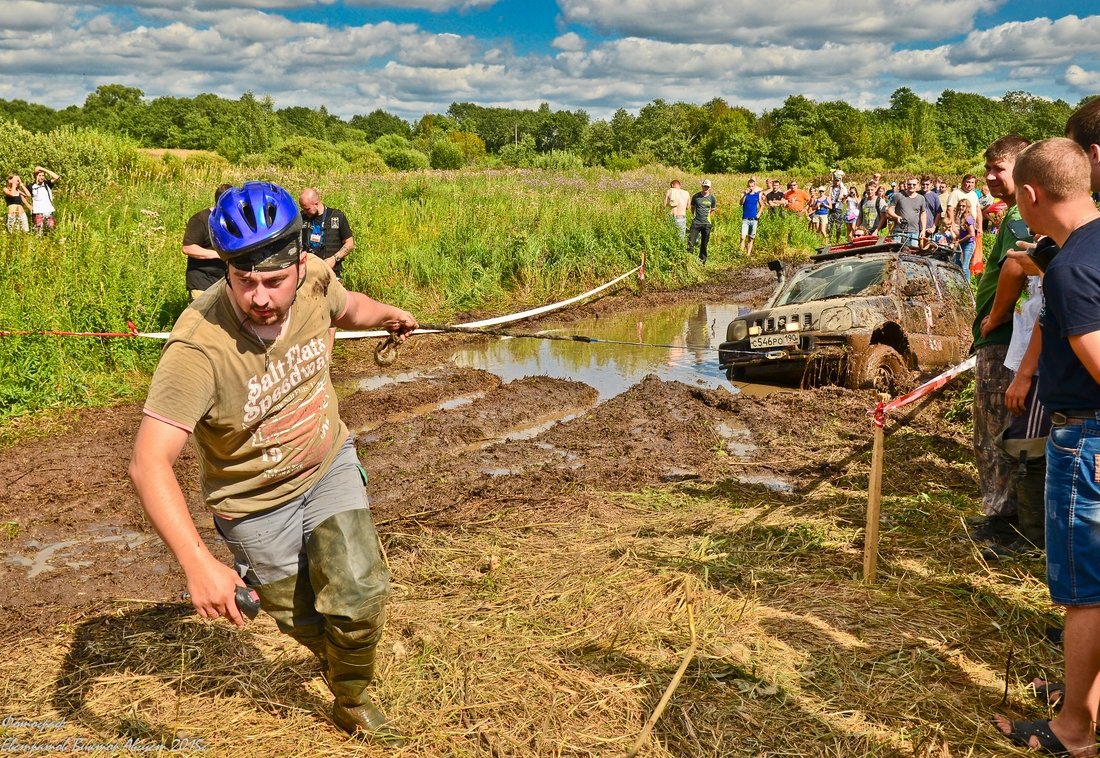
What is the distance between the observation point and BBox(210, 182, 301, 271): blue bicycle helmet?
271cm

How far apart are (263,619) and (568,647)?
1635 mm

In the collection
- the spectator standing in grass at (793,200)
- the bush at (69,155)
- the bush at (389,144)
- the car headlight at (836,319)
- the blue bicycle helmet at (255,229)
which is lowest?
the car headlight at (836,319)

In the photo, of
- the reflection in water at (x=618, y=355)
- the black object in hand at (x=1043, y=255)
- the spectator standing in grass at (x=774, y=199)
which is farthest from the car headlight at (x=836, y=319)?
the spectator standing in grass at (x=774, y=199)

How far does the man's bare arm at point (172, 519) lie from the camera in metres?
2.48

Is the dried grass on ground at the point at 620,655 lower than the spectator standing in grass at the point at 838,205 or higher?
lower

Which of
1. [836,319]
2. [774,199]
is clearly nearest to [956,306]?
[836,319]

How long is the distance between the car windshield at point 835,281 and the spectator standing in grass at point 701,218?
9.76m

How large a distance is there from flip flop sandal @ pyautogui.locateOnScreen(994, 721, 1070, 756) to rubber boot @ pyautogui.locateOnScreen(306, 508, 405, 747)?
242 cm

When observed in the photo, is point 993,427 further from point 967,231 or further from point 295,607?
point 967,231

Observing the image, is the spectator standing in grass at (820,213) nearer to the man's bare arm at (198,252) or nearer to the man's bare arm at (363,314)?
the man's bare arm at (198,252)

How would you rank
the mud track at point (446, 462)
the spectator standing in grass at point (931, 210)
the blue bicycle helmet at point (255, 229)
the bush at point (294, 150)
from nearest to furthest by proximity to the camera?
1. the blue bicycle helmet at point (255, 229)
2. the mud track at point (446, 462)
3. the spectator standing in grass at point (931, 210)
4. the bush at point (294, 150)

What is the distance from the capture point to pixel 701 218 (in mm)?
20547

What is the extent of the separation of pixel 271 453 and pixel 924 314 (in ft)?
29.0

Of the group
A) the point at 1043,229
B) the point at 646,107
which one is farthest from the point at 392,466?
the point at 646,107
